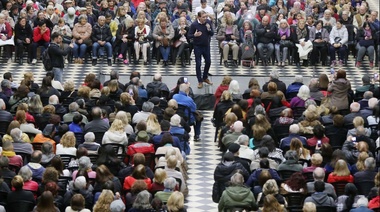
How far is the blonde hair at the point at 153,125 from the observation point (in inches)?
927

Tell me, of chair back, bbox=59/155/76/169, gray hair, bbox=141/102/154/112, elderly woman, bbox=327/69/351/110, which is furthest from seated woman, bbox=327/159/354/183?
elderly woman, bbox=327/69/351/110

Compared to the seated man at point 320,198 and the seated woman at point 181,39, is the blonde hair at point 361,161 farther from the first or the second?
the seated woman at point 181,39

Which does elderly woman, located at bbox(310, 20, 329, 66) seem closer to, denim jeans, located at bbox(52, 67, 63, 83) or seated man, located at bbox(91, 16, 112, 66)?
seated man, located at bbox(91, 16, 112, 66)

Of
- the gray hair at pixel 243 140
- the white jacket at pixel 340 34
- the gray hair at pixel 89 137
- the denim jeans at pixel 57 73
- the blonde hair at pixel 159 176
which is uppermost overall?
the white jacket at pixel 340 34

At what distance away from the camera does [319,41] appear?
3344 cm

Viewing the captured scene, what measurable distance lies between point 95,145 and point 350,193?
4959mm

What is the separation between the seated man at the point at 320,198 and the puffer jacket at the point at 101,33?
14460 mm

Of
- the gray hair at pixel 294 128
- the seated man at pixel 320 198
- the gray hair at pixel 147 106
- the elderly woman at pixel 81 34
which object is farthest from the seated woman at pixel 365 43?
the seated man at pixel 320 198

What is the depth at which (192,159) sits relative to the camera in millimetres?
25781

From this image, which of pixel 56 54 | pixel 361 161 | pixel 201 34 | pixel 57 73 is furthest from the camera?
pixel 57 73

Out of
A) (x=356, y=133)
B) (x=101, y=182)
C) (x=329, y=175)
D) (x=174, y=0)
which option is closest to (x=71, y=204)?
(x=101, y=182)

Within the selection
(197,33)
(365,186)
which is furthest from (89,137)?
(197,33)

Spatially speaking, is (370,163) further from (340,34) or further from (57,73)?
(340,34)

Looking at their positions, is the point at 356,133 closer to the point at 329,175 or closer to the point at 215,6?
the point at 329,175
